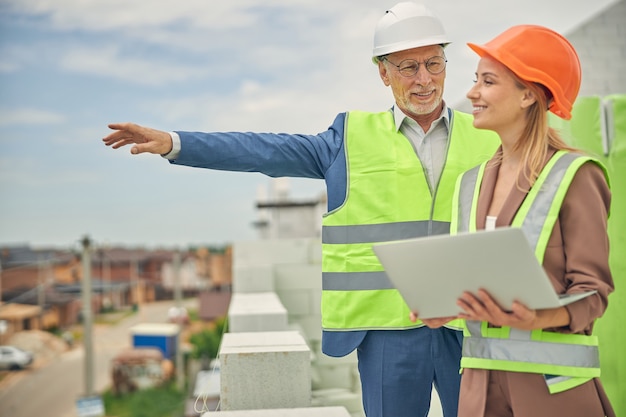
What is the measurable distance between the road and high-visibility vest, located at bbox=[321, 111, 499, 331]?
167 ft

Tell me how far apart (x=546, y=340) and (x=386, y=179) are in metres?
0.98

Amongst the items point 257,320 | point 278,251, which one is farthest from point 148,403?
point 257,320

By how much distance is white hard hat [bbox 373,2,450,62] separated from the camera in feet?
8.30

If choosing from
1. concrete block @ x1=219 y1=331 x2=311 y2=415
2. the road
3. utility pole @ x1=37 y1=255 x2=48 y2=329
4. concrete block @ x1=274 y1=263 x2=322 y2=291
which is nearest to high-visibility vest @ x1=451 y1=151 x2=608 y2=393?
concrete block @ x1=219 y1=331 x2=311 y2=415

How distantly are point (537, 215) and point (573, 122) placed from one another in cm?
160

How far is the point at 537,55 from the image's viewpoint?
1764 millimetres

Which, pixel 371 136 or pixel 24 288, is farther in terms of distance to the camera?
pixel 24 288

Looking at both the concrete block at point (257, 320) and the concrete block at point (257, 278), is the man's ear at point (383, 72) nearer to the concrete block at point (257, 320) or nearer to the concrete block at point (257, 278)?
the concrete block at point (257, 320)

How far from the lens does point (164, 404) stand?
44938mm

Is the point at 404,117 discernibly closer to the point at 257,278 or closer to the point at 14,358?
the point at 257,278

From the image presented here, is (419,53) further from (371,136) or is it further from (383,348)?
(383,348)

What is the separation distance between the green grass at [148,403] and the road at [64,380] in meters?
5.21

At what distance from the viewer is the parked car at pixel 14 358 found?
155 ft

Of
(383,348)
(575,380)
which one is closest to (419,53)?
(383,348)
